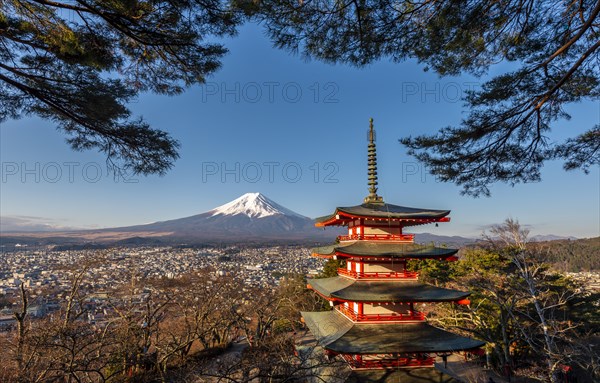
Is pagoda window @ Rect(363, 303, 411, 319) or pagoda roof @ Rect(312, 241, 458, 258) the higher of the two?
pagoda roof @ Rect(312, 241, 458, 258)

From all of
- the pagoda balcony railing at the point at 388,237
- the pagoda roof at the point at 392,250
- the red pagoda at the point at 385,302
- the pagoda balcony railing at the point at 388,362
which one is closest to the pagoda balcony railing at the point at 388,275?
the red pagoda at the point at 385,302

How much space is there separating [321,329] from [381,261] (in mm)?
2952

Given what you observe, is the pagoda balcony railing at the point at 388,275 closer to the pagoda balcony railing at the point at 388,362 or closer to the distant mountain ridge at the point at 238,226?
the pagoda balcony railing at the point at 388,362

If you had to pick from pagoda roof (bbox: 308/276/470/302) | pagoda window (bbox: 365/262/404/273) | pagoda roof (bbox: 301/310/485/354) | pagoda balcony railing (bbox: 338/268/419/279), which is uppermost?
pagoda window (bbox: 365/262/404/273)

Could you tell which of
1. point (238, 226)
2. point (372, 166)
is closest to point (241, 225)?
point (238, 226)

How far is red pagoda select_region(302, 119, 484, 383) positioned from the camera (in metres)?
8.39

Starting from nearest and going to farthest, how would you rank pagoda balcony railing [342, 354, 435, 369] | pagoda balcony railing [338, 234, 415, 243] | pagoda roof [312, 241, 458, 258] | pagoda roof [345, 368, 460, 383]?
pagoda roof [345, 368, 460, 383], pagoda balcony railing [342, 354, 435, 369], pagoda roof [312, 241, 458, 258], pagoda balcony railing [338, 234, 415, 243]

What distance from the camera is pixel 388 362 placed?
8.69 meters

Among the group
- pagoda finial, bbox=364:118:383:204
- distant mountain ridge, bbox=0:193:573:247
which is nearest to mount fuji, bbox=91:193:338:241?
distant mountain ridge, bbox=0:193:573:247

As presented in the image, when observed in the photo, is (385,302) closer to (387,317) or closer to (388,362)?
(387,317)

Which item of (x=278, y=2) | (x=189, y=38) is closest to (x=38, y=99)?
(x=189, y=38)

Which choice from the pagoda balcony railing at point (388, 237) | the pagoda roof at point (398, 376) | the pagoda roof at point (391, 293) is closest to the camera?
the pagoda roof at point (398, 376)

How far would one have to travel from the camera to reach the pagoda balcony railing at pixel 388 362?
8.58m

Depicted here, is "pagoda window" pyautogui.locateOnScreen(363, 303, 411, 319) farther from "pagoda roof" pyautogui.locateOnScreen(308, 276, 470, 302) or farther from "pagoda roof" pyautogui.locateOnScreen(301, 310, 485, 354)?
"pagoda roof" pyautogui.locateOnScreen(308, 276, 470, 302)
